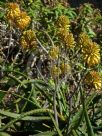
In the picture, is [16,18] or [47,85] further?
[47,85]

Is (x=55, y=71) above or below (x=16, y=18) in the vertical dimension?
below

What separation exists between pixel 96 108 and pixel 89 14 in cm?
230

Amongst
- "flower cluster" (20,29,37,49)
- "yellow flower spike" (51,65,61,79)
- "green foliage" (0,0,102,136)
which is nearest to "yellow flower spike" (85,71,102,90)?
"green foliage" (0,0,102,136)

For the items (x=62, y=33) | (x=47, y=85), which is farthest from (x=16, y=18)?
(x=47, y=85)

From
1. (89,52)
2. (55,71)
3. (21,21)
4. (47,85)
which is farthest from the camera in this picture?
(47,85)

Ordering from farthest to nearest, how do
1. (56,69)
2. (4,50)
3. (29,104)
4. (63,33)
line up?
(4,50) → (29,104) → (56,69) → (63,33)

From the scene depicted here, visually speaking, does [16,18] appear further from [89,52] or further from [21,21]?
[89,52]

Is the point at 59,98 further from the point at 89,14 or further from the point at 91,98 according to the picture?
the point at 89,14

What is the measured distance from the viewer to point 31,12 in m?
5.42

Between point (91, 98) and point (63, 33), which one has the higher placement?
point (63, 33)

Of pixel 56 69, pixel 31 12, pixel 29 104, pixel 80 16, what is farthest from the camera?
pixel 80 16

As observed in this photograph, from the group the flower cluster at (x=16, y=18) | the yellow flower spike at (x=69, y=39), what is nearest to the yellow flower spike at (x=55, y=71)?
the yellow flower spike at (x=69, y=39)

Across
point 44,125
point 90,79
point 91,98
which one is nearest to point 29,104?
point 44,125

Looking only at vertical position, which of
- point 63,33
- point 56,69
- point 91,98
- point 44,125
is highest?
point 63,33
